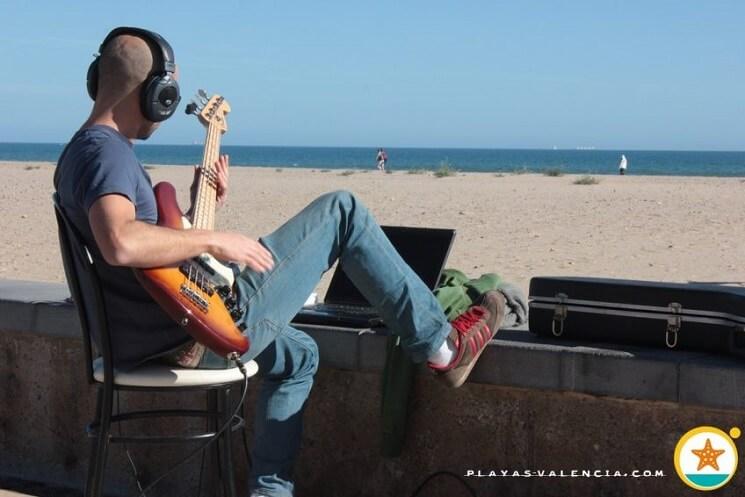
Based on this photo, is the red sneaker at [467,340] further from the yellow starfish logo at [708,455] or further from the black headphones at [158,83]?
the black headphones at [158,83]

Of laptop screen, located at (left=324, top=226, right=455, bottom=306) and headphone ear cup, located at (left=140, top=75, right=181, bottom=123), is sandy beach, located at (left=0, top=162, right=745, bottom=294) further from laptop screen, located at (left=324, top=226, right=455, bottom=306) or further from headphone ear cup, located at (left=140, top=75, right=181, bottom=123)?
headphone ear cup, located at (left=140, top=75, right=181, bottom=123)

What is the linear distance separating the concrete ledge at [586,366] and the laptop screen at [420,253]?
0.36m

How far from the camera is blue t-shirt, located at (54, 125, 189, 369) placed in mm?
2955

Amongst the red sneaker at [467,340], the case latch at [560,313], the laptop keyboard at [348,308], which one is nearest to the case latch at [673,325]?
the case latch at [560,313]

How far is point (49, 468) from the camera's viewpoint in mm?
4652

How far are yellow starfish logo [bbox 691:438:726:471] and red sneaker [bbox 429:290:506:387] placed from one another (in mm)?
739

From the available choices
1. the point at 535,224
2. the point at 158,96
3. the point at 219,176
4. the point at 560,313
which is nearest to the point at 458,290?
the point at 560,313

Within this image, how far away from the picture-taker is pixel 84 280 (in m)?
3.22

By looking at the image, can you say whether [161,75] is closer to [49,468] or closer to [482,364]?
[482,364]

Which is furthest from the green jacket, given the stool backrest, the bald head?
the bald head

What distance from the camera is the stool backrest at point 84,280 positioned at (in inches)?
123

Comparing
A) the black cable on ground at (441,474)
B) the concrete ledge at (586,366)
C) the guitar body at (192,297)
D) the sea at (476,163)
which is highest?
the guitar body at (192,297)

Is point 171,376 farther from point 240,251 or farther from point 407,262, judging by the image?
point 407,262

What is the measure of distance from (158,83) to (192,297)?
2.03 feet
